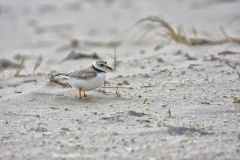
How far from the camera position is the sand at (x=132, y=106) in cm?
407

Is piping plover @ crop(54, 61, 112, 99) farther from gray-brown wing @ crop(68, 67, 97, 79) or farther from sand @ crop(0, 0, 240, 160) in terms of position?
sand @ crop(0, 0, 240, 160)

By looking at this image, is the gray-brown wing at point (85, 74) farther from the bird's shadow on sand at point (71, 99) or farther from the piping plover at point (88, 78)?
the bird's shadow on sand at point (71, 99)

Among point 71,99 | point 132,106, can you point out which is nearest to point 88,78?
point 71,99

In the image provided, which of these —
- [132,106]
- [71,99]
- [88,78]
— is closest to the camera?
[132,106]

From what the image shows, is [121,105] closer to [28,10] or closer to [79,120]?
[79,120]

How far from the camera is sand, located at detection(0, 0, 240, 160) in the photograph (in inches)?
160

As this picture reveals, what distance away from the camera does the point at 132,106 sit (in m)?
5.08

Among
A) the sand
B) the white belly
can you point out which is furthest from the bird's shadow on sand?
the white belly

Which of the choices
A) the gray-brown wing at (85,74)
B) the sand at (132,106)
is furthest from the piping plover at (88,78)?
the sand at (132,106)

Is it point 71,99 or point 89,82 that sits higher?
point 89,82

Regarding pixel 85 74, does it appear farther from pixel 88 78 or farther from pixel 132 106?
pixel 132 106

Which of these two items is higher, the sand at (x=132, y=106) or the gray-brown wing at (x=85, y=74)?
the gray-brown wing at (x=85, y=74)

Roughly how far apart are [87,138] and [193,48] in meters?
3.47

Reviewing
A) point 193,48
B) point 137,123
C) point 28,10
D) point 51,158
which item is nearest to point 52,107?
point 137,123
